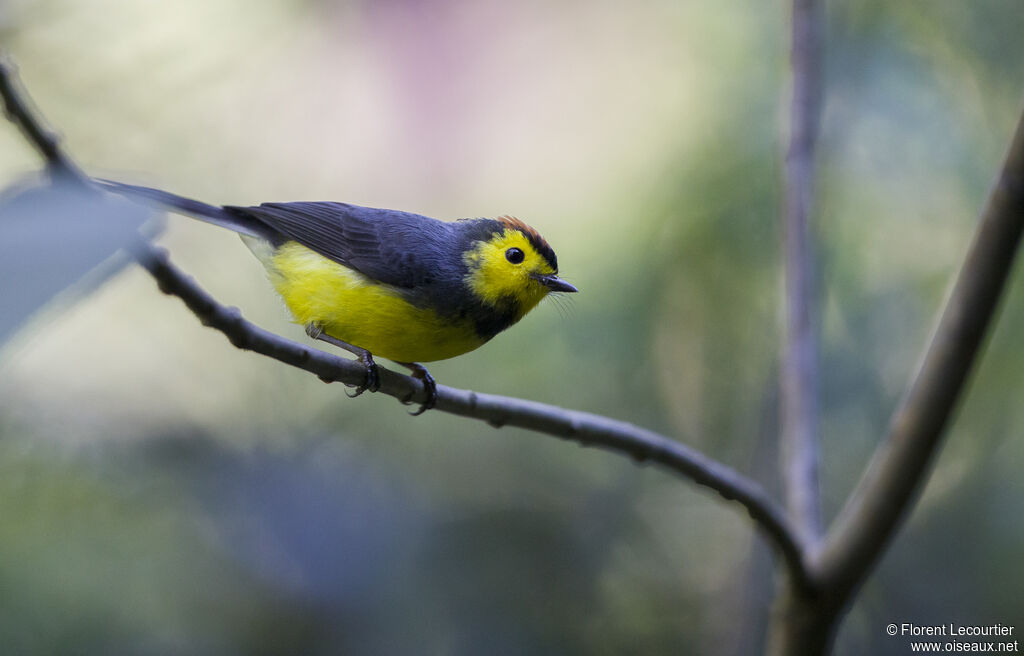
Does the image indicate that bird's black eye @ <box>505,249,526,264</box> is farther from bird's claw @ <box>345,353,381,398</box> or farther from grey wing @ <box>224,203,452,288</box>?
bird's claw @ <box>345,353,381,398</box>

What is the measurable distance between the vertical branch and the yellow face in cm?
89

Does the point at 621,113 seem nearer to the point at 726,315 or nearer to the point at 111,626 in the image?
the point at 726,315

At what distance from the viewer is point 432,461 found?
403 cm

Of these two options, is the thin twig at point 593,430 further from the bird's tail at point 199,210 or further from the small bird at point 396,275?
the bird's tail at point 199,210

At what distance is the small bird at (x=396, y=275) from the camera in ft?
9.49

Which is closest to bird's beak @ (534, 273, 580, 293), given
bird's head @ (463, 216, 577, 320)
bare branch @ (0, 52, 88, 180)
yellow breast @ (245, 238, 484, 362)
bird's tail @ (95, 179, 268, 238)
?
bird's head @ (463, 216, 577, 320)

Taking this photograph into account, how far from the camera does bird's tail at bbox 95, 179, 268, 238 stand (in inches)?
58.2

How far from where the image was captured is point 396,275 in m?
2.97

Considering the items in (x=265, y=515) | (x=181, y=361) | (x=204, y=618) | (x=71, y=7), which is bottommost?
(x=204, y=618)

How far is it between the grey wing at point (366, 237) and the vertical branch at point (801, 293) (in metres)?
1.28

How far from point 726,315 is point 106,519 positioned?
303 cm

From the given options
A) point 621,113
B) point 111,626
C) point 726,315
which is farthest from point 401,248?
point 621,113

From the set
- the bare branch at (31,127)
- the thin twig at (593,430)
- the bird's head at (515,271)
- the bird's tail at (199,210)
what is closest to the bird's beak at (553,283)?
the bird's head at (515,271)

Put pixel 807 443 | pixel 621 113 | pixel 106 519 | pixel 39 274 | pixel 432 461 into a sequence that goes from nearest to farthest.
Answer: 1. pixel 39 274
2. pixel 807 443
3. pixel 106 519
4. pixel 432 461
5. pixel 621 113
